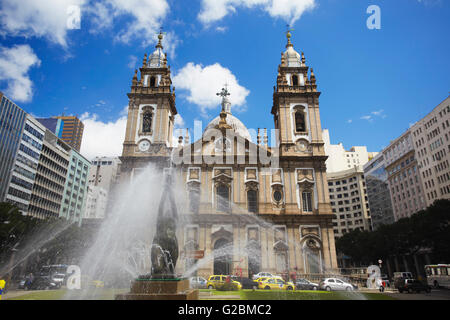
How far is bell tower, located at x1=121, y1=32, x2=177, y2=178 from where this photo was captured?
3020cm

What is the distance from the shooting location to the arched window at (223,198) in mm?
28562

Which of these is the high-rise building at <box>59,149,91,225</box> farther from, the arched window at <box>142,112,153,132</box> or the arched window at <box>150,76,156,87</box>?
the arched window at <box>142,112,153,132</box>

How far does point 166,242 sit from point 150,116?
952 inches

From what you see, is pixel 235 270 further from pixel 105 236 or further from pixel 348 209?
pixel 348 209

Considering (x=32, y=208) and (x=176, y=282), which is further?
(x=32, y=208)

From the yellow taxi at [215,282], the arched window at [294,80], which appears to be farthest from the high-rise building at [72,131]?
the yellow taxi at [215,282]

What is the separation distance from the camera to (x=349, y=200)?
78000mm

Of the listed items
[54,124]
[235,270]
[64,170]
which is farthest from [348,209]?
[54,124]

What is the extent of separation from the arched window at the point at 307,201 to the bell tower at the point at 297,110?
13.3 ft

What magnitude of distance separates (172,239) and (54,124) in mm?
63960

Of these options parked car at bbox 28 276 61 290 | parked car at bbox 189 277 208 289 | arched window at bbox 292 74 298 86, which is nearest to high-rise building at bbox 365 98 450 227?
arched window at bbox 292 74 298 86

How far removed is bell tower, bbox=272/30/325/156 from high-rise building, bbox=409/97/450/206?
77.9ft

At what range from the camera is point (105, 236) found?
84.7 feet

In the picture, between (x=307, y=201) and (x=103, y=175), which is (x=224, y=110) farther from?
(x=103, y=175)
